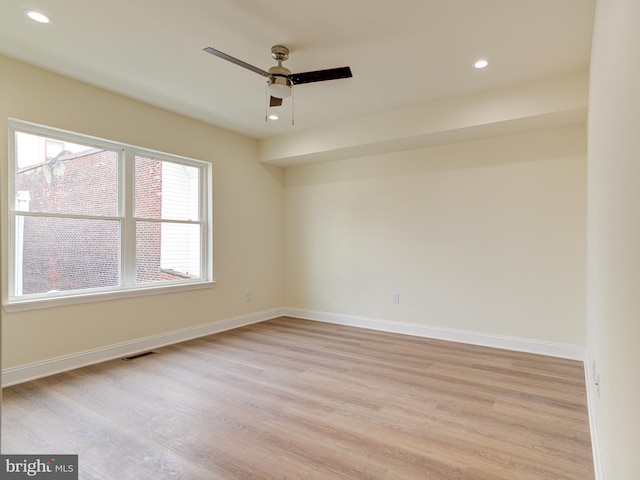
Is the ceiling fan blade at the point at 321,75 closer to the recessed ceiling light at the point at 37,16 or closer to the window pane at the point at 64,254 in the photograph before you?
the recessed ceiling light at the point at 37,16

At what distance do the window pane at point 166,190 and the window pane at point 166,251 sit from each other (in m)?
0.13

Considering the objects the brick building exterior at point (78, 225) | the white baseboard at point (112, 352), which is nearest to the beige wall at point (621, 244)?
the white baseboard at point (112, 352)

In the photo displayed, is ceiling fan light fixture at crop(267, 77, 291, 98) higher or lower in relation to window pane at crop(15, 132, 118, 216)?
higher

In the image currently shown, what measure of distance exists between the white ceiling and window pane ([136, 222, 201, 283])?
4.81 feet

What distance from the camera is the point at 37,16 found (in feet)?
8.52

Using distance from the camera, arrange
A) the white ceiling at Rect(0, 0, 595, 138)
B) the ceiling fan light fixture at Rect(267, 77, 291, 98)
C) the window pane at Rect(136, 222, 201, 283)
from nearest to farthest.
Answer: the white ceiling at Rect(0, 0, 595, 138), the ceiling fan light fixture at Rect(267, 77, 291, 98), the window pane at Rect(136, 222, 201, 283)

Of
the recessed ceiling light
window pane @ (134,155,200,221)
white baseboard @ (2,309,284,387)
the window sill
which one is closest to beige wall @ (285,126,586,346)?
white baseboard @ (2,309,284,387)

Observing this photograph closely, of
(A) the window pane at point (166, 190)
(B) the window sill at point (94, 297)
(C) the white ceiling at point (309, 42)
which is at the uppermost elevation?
(C) the white ceiling at point (309, 42)

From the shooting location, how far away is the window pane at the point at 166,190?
419cm

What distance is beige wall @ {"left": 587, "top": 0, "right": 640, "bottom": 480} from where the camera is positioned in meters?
1.14

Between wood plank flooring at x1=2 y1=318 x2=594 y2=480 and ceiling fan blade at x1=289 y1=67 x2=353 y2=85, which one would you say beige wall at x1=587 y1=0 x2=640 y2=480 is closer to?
wood plank flooring at x1=2 y1=318 x2=594 y2=480

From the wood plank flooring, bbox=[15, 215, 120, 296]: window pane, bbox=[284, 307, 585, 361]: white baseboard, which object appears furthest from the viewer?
bbox=[284, 307, 585, 361]: white baseboard

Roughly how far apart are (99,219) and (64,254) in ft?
1.53

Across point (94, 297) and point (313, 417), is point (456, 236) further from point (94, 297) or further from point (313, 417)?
point (94, 297)
